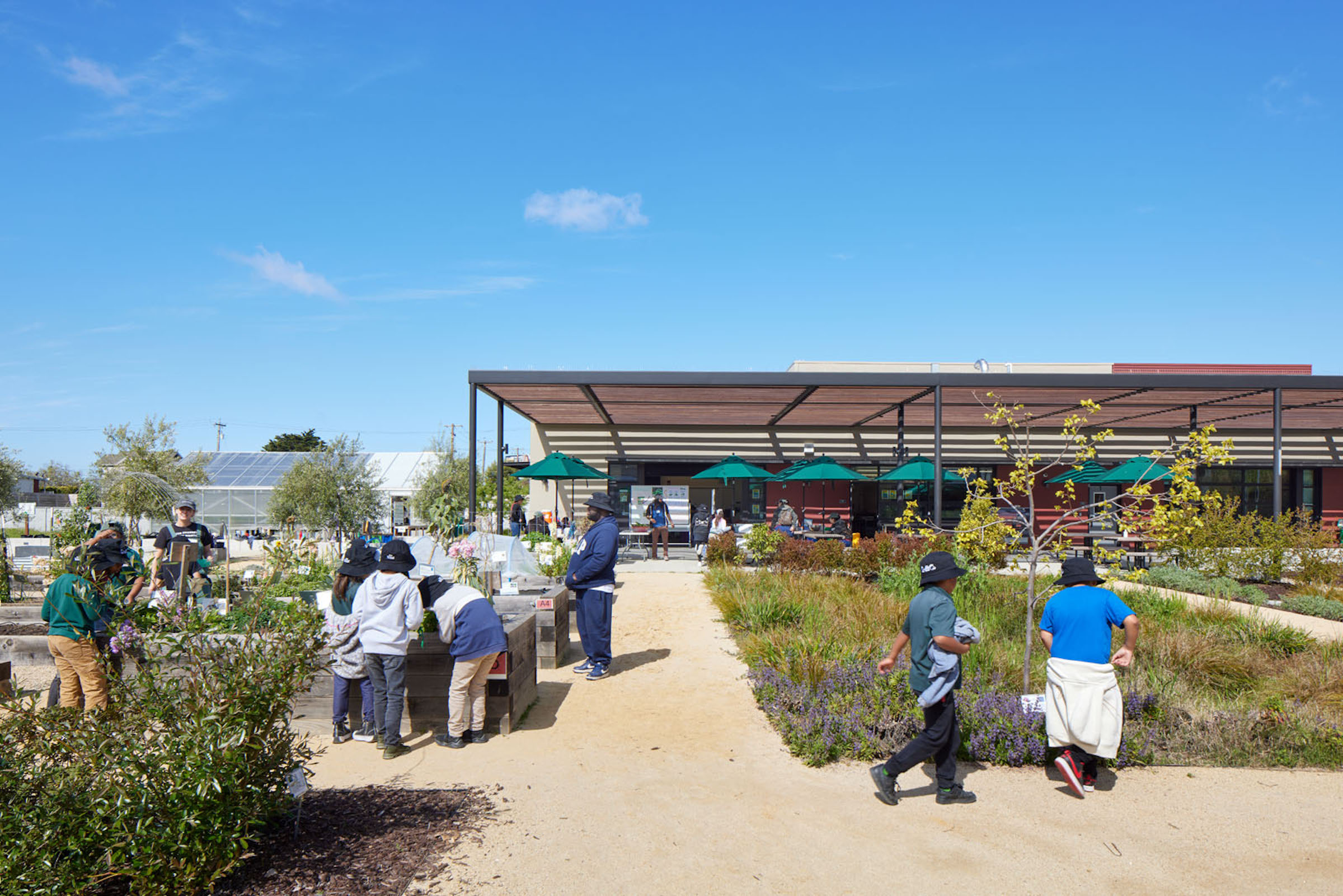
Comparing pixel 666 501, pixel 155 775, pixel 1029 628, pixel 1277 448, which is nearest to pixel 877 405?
pixel 666 501

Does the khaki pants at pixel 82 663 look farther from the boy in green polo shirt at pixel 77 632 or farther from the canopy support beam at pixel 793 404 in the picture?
the canopy support beam at pixel 793 404

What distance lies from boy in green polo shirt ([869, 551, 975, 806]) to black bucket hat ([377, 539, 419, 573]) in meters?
3.25

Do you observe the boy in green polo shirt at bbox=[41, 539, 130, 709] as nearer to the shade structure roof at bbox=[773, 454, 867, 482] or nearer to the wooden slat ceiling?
the wooden slat ceiling

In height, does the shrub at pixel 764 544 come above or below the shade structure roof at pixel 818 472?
below

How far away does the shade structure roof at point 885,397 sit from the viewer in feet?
47.7

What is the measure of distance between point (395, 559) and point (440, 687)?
3.54 ft

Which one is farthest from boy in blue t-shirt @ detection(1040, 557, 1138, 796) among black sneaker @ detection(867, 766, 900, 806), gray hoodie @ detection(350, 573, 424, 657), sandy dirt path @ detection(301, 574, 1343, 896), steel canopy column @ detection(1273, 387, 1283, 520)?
steel canopy column @ detection(1273, 387, 1283, 520)

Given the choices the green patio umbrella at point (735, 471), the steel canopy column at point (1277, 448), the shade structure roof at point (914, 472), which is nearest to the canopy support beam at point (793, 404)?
the green patio umbrella at point (735, 471)

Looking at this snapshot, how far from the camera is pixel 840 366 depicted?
1224 inches

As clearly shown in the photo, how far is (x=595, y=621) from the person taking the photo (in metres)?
7.51

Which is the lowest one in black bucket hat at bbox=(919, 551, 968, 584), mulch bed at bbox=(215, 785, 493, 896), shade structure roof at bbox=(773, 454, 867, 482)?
mulch bed at bbox=(215, 785, 493, 896)

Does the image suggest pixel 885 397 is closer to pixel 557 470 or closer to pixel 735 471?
pixel 735 471

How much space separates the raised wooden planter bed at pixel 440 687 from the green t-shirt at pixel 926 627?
291 centimetres

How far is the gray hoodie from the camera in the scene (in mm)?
5289
